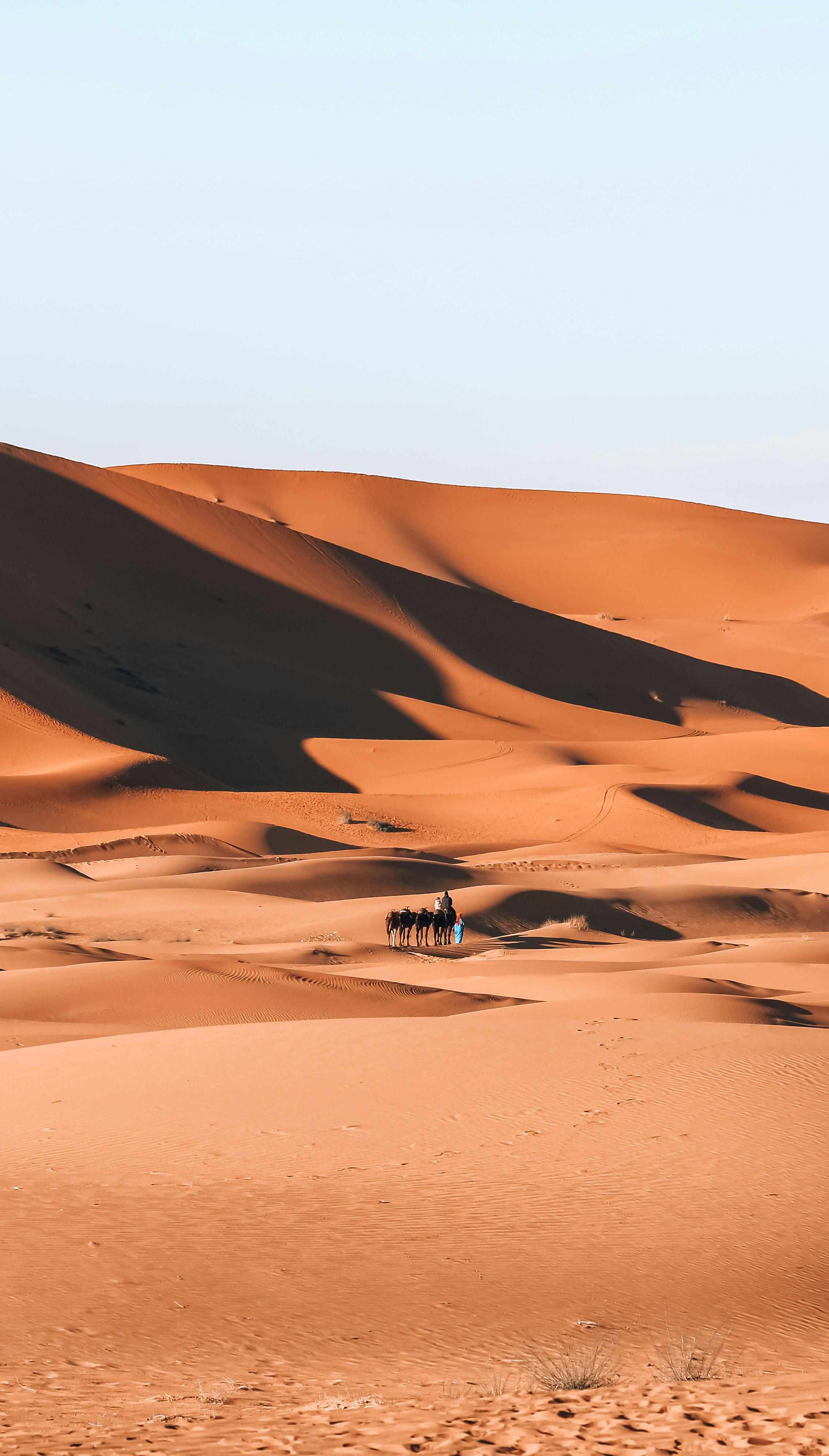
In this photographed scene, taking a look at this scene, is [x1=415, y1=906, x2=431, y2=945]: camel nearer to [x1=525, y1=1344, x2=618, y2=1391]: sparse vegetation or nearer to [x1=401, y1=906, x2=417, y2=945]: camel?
[x1=401, y1=906, x2=417, y2=945]: camel

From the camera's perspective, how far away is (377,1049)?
9922 millimetres

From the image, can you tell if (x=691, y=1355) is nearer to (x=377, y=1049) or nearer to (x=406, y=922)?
(x=377, y=1049)

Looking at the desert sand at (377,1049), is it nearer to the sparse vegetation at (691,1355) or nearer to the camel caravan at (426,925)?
the sparse vegetation at (691,1355)

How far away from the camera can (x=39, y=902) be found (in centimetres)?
2209

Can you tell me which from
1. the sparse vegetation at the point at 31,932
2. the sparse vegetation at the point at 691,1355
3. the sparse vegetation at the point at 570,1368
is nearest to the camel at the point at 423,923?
the sparse vegetation at the point at 31,932

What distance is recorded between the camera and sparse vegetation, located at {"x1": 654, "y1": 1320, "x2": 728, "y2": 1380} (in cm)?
420

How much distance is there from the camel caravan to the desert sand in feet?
1.27

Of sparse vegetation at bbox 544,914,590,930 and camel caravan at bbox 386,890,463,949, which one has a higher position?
sparse vegetation at bbox 544,914,590,930

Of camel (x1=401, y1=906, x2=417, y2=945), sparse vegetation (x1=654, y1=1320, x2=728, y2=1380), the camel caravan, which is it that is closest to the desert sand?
sparse vegetation (x1=654, y1=1320, x2=728, y2=1380)

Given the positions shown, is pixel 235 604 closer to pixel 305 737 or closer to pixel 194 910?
pixel 305 737

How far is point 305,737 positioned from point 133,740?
546 cm

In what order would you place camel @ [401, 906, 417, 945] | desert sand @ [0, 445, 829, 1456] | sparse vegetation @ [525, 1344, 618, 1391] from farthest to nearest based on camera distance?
camel @ [401, 906, 417, 945] < desert sand @ [0, 445, 829, 1456] < sparse vegetation @ [525, 1344, 618, 1391]

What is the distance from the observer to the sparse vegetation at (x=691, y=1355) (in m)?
4.20

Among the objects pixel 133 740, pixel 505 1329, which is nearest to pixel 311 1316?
pixel 505 1329
